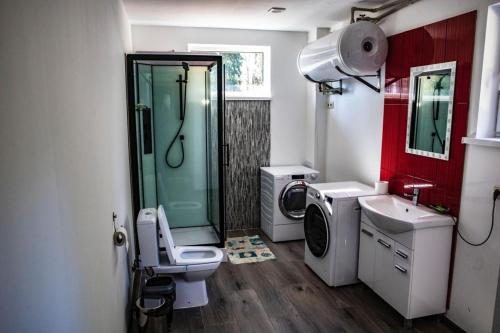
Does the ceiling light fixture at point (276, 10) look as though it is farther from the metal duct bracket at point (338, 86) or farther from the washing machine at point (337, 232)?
the washing machine at point (337, 232)

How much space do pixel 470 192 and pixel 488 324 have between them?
0.86 m

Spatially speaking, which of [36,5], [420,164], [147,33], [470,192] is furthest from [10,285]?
[147,33]

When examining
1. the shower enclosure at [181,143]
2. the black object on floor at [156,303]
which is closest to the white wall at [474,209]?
the shower enclosure at [181,143]

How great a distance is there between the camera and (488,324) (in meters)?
2.43

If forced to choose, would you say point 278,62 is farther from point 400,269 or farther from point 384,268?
point 400,269

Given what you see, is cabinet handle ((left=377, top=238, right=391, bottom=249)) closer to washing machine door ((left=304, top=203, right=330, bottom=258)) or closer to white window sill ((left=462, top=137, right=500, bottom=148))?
washing machine door ((left=304, top=203, right=330, bottom=258))

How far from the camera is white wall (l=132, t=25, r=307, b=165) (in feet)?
14.1

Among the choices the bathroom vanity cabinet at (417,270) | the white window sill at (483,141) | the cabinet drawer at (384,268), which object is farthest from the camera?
the cabinet drawer at (384,268)

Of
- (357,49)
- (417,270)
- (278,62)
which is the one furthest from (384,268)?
(278,62)

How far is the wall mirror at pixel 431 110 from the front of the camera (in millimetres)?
2705

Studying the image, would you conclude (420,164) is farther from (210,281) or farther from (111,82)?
(111,82)

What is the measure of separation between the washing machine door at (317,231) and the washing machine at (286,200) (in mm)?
659

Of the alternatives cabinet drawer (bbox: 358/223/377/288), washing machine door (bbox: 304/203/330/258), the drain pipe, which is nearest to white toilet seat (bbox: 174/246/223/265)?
washing machine door (bbox: 304/203/330/258)

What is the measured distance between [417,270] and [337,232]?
755mm
